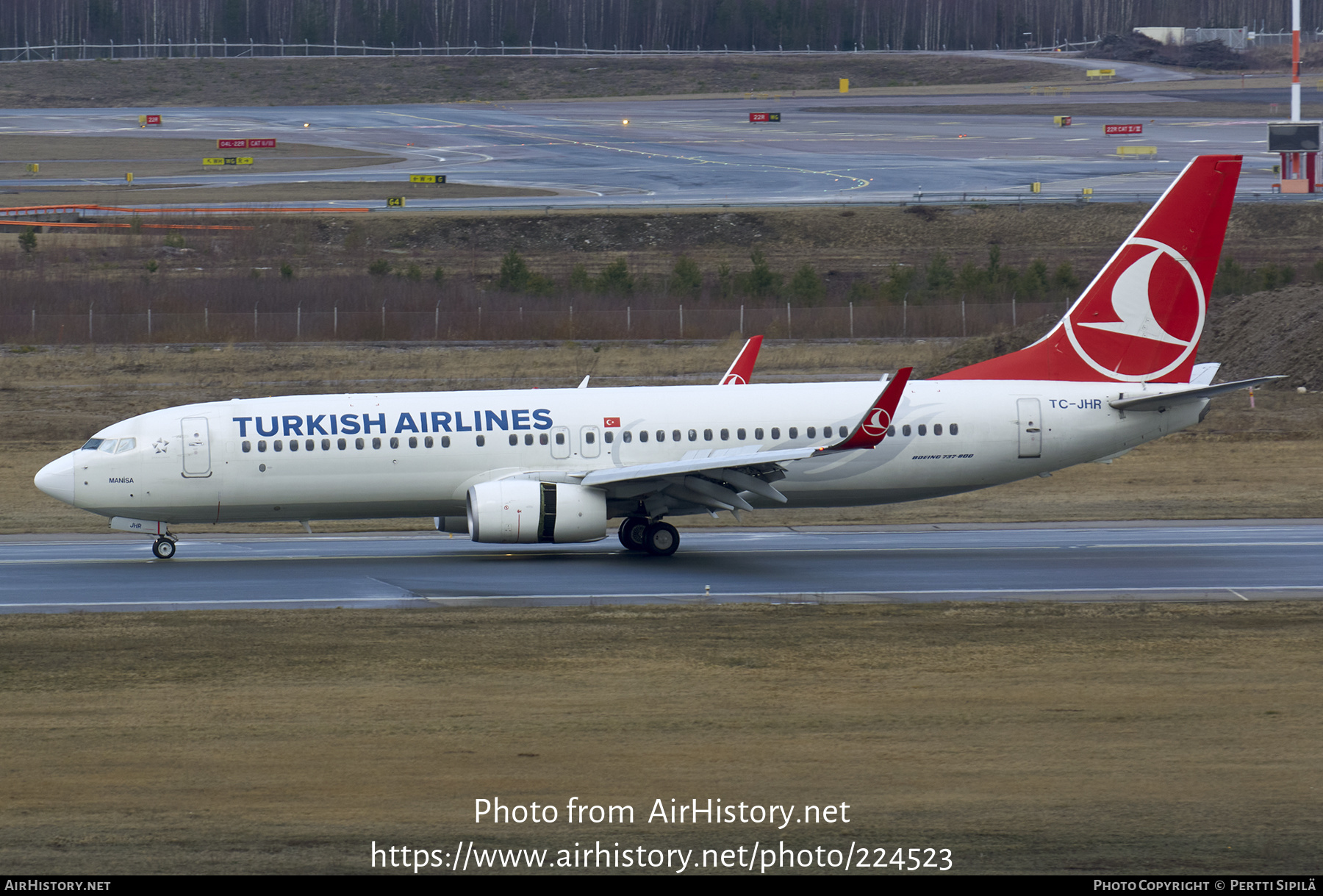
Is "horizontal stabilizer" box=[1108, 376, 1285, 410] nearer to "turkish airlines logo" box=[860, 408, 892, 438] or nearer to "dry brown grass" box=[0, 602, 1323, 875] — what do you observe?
"turkish airlines logo" box=[860, 408, 892, 438]

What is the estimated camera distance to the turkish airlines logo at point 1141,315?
31.5 meters

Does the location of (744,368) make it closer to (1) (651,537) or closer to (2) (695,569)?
(1) (651,537)

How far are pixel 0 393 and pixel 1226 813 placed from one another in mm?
49490

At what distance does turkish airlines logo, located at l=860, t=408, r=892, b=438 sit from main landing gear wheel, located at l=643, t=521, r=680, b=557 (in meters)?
4.89

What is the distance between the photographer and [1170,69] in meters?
150

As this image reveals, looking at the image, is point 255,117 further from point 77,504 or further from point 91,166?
point 77,504

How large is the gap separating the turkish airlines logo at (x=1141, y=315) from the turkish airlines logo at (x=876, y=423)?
6.27m

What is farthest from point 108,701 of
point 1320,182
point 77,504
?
point 1320,182

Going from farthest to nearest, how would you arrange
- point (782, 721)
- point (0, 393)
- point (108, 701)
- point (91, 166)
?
1. point (91, 166)
2. point (0, 393)
3. point (108, 701)
4. point (782, 721)

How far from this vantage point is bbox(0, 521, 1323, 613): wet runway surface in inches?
1008

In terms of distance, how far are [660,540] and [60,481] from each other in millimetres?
11918

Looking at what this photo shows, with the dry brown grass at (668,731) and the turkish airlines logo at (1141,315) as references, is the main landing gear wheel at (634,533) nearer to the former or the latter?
the dry brown grass at (668,731)

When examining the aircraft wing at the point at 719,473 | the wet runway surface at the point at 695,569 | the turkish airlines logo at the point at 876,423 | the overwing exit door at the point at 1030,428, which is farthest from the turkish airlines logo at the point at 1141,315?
the turkish airlines logo at the point at 876,423

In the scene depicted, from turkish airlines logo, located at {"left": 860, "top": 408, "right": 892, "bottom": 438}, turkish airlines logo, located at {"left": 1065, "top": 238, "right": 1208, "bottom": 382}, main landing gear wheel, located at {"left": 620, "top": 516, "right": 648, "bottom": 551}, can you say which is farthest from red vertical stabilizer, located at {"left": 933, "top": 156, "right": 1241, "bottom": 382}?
main landing gear wheel, located at {"left": 620, "top": 516, "right": 648, "bottom": 551}
